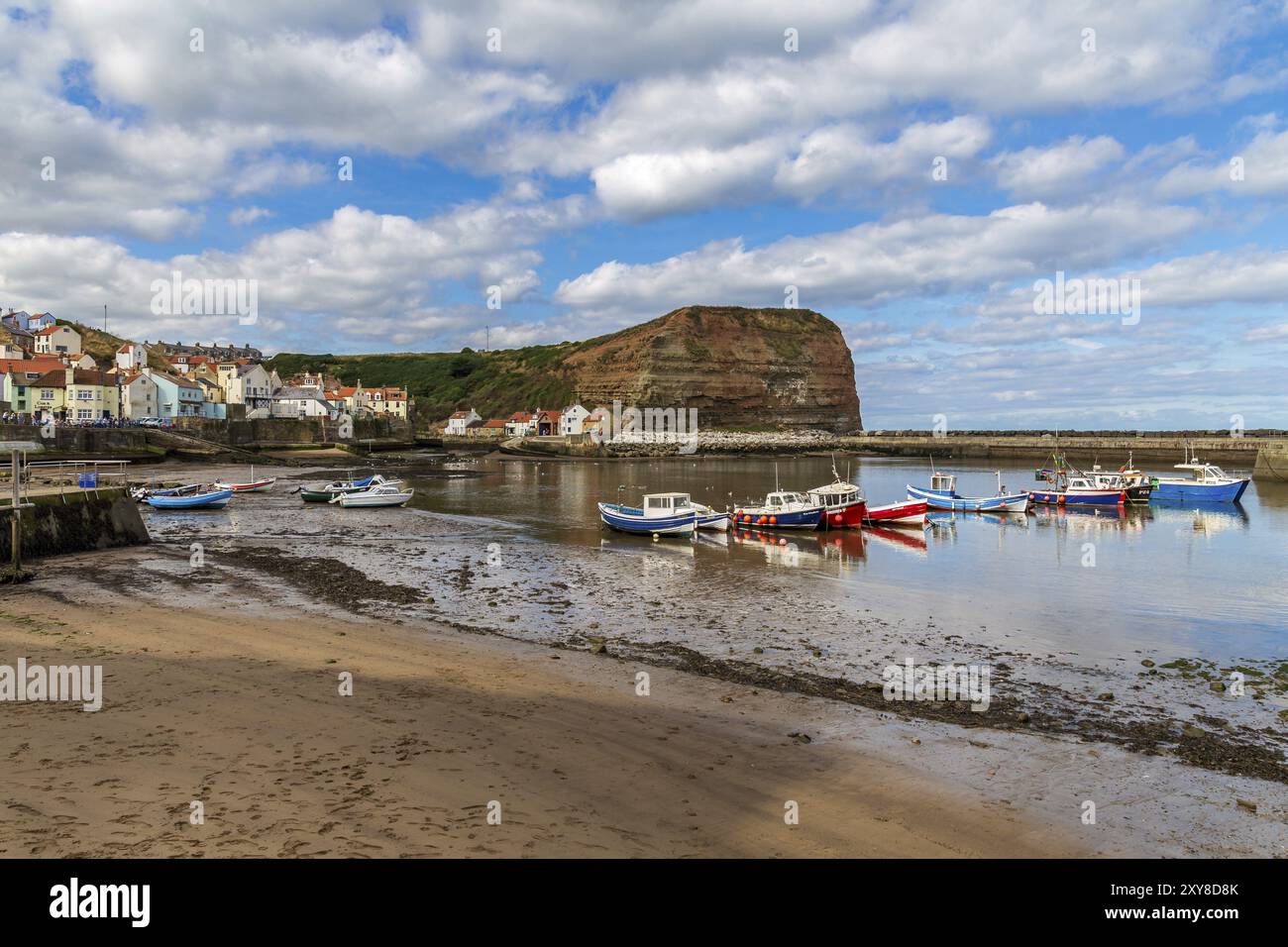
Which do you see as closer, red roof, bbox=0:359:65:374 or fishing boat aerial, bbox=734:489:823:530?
fishing boat aerial, bbox=734:489:823:530

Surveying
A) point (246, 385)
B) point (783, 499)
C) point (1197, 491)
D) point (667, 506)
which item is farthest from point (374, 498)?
point (246, 385)

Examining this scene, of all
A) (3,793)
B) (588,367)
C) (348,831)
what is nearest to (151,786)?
(3,793)

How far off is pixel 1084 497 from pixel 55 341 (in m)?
123

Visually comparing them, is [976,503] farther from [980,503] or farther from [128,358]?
[128,358]

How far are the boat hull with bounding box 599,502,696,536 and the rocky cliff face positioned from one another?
3297 inches

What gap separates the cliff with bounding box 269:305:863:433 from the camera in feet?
395

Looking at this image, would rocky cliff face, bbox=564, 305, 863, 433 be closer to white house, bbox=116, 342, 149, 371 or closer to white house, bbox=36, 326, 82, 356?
white house, bbox=116, 342, 149, 371

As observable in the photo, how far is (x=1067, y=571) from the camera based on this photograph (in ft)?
84.4

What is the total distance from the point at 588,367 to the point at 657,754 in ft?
407

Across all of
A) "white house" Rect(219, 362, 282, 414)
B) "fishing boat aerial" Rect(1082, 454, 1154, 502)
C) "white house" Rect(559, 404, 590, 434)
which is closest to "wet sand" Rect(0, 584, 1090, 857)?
"fishing boat aerial" Rect(1082, 454, 1154, 502)

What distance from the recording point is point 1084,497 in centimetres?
4847

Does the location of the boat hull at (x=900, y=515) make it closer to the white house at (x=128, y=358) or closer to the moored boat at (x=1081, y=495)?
the moored boat at (x=1081, y=495)

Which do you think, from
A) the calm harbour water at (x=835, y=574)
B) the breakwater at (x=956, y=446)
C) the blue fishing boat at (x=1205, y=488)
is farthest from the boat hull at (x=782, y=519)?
the breakwater at (x=956, y=446)
